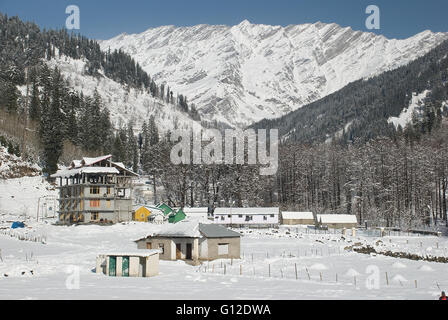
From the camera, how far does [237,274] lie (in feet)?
108

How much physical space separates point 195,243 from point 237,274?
317 inches

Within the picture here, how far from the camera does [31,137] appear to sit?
9819cm

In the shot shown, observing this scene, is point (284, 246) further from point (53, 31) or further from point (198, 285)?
point (53, 31)

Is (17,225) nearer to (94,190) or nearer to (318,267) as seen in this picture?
(94,190)

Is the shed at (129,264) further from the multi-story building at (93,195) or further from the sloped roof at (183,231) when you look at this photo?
the multi-story building at (93,195)

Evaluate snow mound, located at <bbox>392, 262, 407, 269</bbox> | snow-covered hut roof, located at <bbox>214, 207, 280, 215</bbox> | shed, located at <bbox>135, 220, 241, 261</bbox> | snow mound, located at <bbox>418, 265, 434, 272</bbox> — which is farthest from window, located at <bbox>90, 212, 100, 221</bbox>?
snow mound, located at <bbox>418, 265, 434, 272</bbox>

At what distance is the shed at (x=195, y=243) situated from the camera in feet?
133

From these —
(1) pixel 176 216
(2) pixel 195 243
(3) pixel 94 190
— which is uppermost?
(3) pixel 94 190

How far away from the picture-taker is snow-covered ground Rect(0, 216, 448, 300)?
2428 centimetres

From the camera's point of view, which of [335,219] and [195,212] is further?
[335,219]

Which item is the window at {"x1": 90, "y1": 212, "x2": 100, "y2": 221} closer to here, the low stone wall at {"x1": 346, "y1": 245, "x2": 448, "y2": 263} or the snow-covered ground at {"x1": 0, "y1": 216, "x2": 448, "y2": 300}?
the snow-covered ground at {"x1": 0, "y1": 216, "x2": 448, "y2": 300}

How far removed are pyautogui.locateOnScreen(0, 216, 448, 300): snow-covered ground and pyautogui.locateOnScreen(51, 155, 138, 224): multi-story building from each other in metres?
12.1

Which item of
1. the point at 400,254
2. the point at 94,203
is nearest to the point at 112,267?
the point at 400,254
